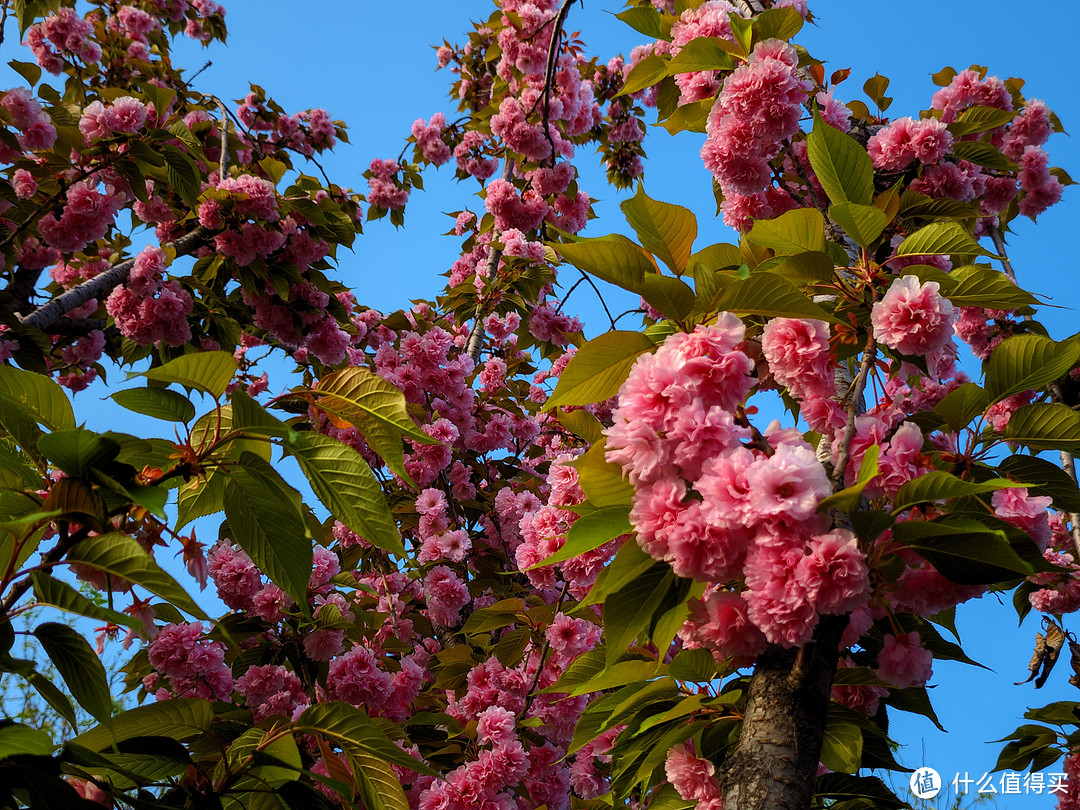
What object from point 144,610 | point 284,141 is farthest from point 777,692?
point 284,141

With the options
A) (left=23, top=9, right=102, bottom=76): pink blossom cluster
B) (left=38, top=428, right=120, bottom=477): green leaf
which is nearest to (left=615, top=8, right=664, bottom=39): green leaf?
(left=38, top=428, right=120, bottom=477): green leaf

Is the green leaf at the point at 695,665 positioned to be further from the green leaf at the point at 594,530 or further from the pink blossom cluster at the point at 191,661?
the pink blossom cluster at the point at 191,661

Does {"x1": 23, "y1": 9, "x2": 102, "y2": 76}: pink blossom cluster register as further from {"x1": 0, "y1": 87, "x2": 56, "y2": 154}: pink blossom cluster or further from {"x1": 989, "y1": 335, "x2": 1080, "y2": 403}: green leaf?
{"x1": 989, "y1": 335, "x2": 1080, "y2": 403}: green leaf

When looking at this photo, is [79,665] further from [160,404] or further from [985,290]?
[985,290]

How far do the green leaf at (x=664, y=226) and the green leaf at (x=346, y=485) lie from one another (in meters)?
0.61

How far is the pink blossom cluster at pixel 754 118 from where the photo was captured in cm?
163

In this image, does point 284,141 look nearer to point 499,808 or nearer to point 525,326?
point 525,326

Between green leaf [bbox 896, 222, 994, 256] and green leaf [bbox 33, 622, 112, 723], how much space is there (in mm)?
1434

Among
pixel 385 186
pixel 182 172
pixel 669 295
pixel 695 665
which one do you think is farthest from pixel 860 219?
pixel 385 186

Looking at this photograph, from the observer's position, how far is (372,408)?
3.64ft

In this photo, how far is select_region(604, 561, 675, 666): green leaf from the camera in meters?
1.09

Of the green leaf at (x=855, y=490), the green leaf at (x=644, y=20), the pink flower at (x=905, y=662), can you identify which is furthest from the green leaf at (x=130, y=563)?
the green leaf at (x=644, y=20)

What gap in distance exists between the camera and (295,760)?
1390 mm

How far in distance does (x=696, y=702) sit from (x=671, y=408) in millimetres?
577
